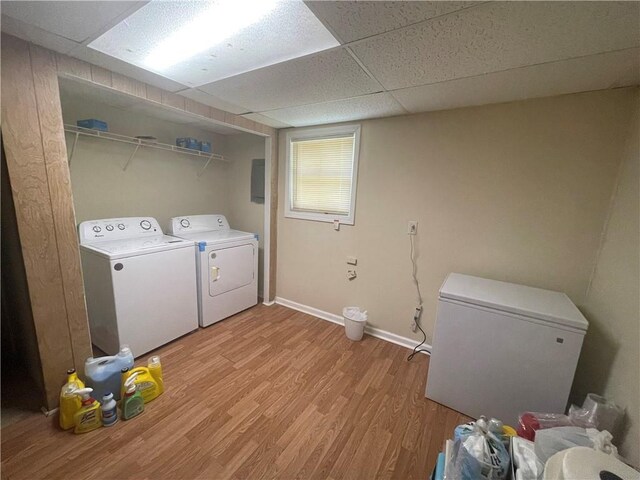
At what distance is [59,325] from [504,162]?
124 inches

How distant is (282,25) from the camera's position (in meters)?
1.11

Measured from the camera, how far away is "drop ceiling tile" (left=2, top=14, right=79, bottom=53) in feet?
3.80

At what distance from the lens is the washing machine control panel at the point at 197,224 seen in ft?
8.98

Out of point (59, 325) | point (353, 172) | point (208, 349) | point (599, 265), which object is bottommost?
point (208, 349)

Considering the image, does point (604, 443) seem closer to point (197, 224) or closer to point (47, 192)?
point (47, 192)

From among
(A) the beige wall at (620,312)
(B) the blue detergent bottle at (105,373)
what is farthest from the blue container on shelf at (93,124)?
(A) the beige wall at (620,312)

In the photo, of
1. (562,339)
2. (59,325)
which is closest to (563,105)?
(562,339)

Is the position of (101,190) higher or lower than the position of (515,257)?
higher

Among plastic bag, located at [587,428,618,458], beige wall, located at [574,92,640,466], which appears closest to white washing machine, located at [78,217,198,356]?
plastic bag, located at [587,428,618,458]

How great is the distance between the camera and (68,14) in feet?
3.60

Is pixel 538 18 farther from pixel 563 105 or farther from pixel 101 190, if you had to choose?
pixel 101 190

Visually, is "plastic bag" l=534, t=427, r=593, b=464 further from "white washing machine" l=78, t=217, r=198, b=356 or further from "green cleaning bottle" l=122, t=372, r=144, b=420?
"white washing machine" l=78, t=217, r=198, b=356

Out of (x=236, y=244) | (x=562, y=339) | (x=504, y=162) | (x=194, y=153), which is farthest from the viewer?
(x=194, y=153)

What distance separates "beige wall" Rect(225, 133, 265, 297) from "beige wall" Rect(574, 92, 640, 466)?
2954 mm
